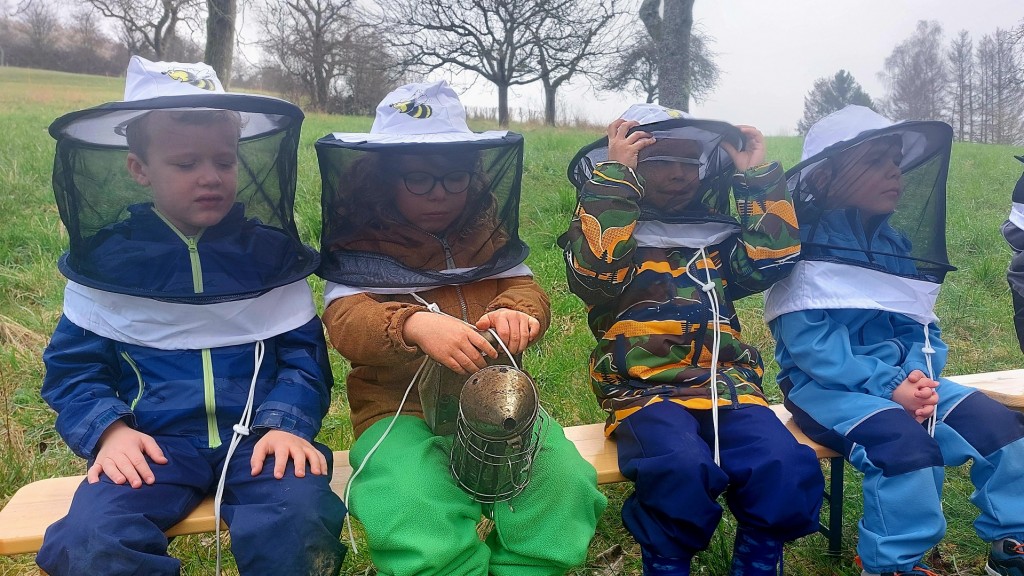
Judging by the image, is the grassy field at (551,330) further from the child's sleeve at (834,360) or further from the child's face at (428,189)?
the child's face at (428,189)

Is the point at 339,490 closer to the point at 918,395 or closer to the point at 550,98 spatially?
the point at 918,395

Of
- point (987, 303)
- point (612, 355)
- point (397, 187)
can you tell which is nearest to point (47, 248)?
point (397, 187)

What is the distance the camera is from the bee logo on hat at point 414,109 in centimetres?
224

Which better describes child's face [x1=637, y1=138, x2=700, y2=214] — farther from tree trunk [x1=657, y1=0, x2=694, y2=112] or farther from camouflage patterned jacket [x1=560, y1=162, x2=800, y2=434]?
tree trunk [x1=657, y1=0, x2=694, y2=112]

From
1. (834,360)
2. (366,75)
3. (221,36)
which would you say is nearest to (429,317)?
(834,360)

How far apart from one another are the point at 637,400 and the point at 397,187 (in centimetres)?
103

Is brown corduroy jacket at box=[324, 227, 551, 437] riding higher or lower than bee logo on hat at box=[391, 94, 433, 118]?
lower

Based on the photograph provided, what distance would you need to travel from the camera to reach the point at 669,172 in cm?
238

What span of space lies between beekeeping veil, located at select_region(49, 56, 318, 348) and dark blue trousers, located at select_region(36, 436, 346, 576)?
364 mm

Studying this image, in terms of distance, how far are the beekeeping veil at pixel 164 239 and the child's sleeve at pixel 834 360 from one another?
1.69 metres

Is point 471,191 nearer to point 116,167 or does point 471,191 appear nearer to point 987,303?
point 116,167

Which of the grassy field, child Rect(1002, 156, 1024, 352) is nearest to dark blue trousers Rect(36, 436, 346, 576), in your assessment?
the grassy field

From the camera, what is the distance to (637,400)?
2268 millimetres

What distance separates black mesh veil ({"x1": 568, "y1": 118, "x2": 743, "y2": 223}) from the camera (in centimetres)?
232
